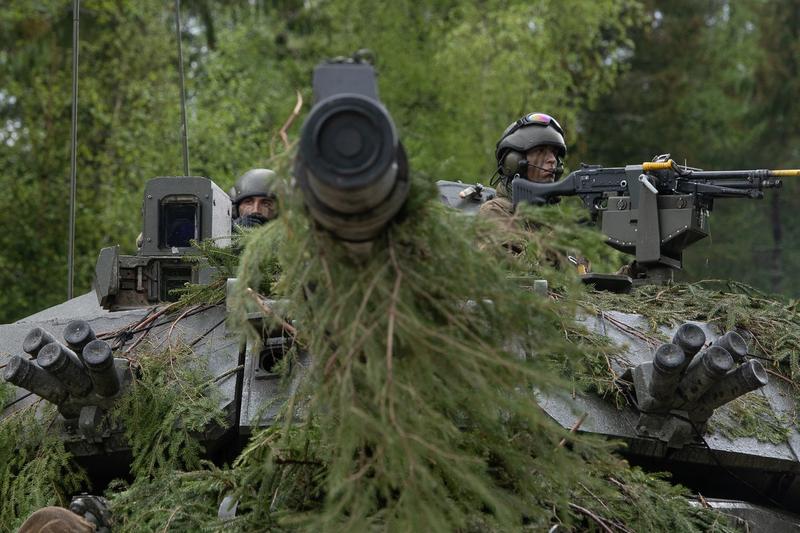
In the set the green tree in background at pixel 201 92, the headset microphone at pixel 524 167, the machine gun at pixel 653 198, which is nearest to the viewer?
the machine gun at pixel 653 198

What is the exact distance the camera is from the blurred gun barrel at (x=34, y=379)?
605 centimetres

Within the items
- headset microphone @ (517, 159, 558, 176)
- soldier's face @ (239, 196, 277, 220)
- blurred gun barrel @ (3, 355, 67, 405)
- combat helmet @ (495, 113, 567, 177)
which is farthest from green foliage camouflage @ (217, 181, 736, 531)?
soldier's face @ (239, 196, 277, 220)

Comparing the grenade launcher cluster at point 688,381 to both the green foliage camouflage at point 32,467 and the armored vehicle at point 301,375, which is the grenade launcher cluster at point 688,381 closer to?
the armored vehicle at point 301,375

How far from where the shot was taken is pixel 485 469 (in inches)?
190

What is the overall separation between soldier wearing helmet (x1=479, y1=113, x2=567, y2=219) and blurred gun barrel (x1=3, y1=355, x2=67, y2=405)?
11.7 ft

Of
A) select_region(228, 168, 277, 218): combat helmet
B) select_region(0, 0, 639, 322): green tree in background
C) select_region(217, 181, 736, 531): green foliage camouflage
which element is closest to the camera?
select_region(217, 181, 736, 531): green foliage camouflage

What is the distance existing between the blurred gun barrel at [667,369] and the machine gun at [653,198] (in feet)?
6.84

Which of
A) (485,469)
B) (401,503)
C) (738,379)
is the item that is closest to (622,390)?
(738,379)

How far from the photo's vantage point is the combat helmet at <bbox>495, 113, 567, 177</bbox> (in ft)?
30.0

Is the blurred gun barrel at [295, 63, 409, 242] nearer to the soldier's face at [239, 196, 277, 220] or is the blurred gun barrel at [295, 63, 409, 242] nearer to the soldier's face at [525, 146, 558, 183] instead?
the soldier's face at [525, 146, 558, 183]

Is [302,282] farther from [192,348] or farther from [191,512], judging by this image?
[192,348]

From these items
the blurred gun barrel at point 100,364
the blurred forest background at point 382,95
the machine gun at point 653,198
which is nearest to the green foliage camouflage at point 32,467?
the blurred gun barrel at point 100,364

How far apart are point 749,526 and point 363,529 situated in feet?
6.96

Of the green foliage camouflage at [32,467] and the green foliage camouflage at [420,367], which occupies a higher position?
the green foliage camouflage at [420,367]
